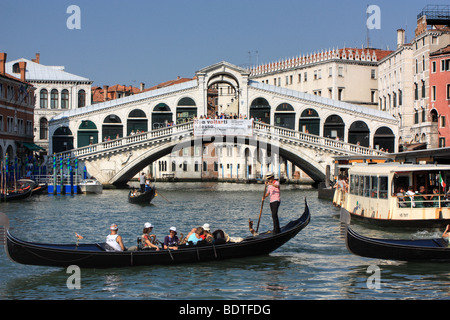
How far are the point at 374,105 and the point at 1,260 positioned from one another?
36.6m

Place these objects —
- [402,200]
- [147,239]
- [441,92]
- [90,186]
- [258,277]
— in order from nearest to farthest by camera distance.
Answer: [258,277] → [147,239] → [402,200] → [90,186] → [441,92]

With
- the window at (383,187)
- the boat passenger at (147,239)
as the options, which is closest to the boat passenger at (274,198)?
the boat passenger at (147,239)

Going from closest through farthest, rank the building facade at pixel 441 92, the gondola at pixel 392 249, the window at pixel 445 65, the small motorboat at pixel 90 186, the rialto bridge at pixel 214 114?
the gondola at pixel 392 249 < the small motorboat at pixel 90 186 < the window at pixel 445 65 < the building facade at pixel 441 92 < the rialto bridge at pixel 214 114

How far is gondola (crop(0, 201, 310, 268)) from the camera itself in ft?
37.5

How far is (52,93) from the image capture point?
152ft

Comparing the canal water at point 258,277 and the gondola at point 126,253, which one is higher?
the gondola at point 126,253

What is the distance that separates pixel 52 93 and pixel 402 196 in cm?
3353

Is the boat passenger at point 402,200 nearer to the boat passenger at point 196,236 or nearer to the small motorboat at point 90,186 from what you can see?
the boat passenger at point 196,236

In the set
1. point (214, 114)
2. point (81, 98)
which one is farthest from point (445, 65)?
point (81, 98)

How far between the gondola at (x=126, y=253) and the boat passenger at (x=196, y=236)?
0.21 m

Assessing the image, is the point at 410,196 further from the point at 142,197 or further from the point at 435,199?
the point at 142,197

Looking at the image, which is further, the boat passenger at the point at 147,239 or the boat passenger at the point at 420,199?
the boat passenger at the point at 420,199

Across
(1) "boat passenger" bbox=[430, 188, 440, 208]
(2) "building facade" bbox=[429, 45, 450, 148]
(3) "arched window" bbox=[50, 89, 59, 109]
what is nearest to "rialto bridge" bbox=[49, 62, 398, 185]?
(2) "building facade" bbox=[429, 45, 450, 148]

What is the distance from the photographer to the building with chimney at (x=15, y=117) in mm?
33406
